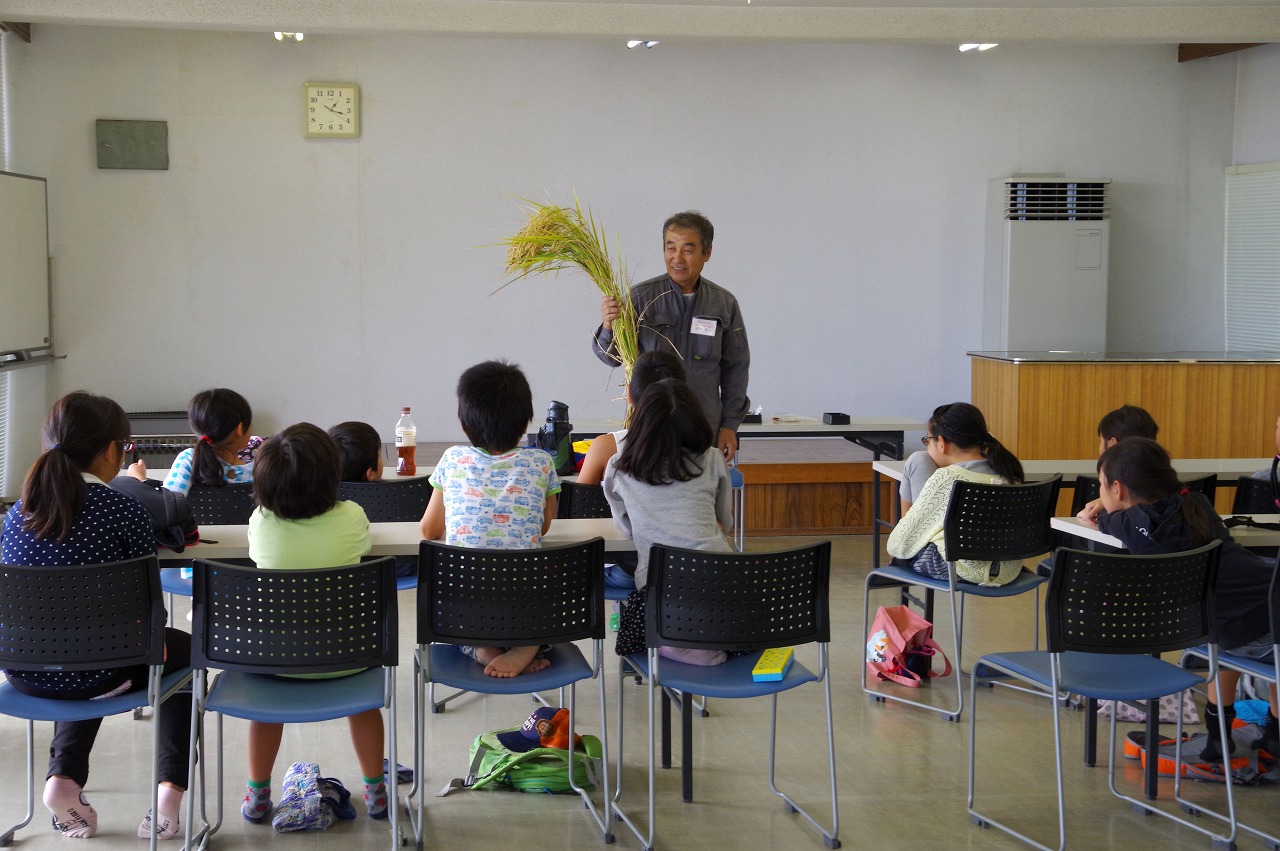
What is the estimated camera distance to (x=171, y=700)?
2.88 m

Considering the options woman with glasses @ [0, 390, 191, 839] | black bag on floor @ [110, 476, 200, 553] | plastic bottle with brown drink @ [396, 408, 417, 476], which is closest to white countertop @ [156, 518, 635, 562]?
black bag on floor @ [110, 476, 200, 553]

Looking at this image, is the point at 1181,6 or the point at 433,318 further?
the point at 433,318

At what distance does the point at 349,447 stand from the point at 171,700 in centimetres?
122

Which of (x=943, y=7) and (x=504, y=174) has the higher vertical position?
(x=943, y=7)

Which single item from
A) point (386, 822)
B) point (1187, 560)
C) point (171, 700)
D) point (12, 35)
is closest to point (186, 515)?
point (171, 700)

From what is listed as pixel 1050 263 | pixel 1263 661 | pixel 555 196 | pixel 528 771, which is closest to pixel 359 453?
pixel 528 771

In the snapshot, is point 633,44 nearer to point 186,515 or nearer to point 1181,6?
point 1181,6

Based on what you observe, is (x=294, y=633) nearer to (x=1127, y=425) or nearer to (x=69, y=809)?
(x=69, y=809)

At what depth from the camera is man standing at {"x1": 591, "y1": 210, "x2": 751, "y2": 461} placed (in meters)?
4.34

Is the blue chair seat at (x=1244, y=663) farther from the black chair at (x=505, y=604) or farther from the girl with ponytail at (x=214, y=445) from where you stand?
the girl with ponytail at (x=214, y=445)

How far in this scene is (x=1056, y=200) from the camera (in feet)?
25.6

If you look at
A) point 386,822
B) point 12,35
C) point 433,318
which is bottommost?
point 386,822

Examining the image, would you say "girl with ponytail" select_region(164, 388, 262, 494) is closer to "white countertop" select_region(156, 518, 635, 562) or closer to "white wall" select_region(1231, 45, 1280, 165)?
"white countertop" select_region(156, 518, 635, 562)

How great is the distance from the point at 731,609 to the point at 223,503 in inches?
72.8
